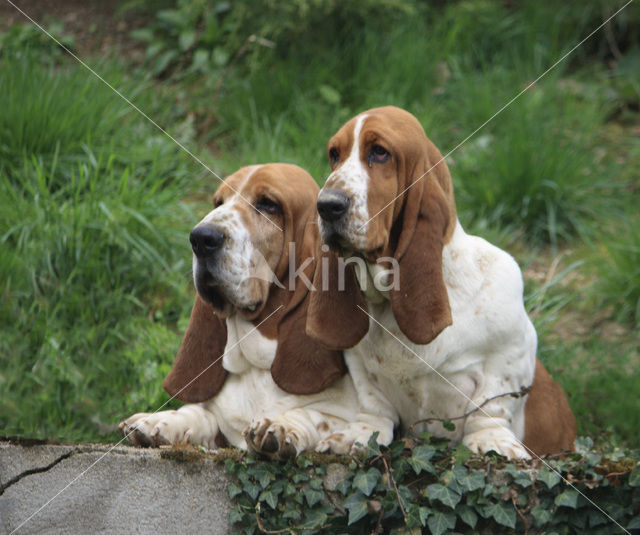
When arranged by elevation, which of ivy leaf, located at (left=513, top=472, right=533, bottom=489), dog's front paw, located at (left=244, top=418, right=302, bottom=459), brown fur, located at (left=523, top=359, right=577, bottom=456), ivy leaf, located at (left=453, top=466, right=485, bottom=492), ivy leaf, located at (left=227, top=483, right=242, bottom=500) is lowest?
brown fur, located at (left=523, top=359, right=577, bottom=456)

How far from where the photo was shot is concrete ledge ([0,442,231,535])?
3.45 metres

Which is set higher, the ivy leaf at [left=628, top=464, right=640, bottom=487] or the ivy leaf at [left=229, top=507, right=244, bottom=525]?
the ivy leaf at [left=628, top=464, right=640, bottom=487]

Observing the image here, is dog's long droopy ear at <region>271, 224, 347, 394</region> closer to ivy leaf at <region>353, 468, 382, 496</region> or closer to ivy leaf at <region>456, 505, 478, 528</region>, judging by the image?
ivy leaf at <region>353, 468, 382, 496</region>

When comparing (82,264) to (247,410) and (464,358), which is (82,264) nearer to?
(247,410)

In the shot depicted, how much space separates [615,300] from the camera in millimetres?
5902

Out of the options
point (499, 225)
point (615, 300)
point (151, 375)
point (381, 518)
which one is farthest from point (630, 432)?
point (151, 375)

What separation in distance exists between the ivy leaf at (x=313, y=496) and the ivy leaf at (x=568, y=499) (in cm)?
85

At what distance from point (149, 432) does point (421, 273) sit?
49.7 inches

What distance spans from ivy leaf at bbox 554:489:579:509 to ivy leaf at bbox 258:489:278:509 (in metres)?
1.02

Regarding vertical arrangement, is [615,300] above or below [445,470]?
below

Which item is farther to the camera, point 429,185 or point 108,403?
point 108,403

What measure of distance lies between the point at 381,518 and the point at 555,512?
24.4 inches

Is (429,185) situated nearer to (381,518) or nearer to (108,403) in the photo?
(381,518)

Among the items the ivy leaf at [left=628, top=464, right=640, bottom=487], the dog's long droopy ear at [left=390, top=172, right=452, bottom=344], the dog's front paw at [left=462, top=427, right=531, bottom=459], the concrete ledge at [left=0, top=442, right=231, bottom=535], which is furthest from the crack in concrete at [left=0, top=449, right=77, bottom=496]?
the ivy leaf at [left=628, top=464, right=640, bottom=487]
